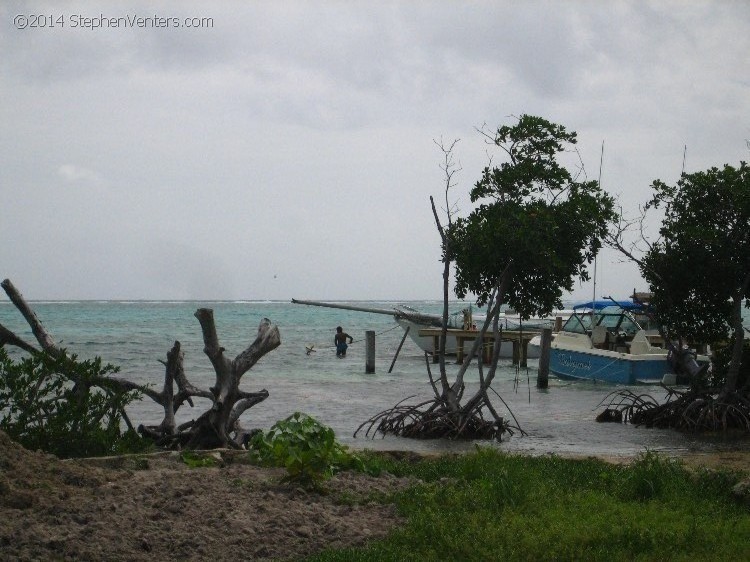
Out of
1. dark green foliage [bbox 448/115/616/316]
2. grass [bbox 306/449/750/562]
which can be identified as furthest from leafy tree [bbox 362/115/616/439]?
grass [bbox 306/449/750/562]

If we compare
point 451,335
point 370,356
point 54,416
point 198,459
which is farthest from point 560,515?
point 451,335

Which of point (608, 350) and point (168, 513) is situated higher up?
point (608, 350)

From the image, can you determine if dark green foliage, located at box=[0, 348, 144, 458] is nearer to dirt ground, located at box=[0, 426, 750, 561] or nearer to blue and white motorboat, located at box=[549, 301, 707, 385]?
dirt ground, located at box=[0, 426, 750, 561]

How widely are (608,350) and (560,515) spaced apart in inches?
987

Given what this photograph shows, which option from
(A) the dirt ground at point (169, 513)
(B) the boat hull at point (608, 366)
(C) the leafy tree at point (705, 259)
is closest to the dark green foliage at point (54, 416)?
(A) the dirt ground at point (169, 513)

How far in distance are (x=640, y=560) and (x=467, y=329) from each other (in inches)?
1470

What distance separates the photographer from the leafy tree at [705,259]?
59.3 feet

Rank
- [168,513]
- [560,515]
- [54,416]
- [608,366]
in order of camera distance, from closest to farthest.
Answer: [168,513], [560,515], [54,416], [608,366]

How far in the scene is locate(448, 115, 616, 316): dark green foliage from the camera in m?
17.2

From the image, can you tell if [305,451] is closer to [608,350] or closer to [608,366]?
[608,366]

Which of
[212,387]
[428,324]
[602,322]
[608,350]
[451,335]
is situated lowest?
[212,387]

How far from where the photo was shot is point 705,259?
18453 millimetres

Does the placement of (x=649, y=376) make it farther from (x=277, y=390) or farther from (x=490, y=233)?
(x=490, y=233)

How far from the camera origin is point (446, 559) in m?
7.67
